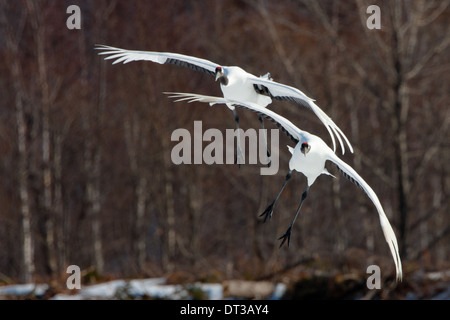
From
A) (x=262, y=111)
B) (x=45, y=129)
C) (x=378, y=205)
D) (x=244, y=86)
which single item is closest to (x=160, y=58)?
(x=244, y=86)

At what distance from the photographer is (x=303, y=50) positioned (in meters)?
16.0

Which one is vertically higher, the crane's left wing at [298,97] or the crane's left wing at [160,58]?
the crane's left wing at [160,58]

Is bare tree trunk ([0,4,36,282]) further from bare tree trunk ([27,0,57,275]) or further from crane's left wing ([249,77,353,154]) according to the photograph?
crane's left wing ([249,77,353,154])

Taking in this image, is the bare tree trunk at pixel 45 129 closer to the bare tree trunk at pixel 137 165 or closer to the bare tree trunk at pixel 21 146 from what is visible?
the bare tree trunk at pixel 21 146

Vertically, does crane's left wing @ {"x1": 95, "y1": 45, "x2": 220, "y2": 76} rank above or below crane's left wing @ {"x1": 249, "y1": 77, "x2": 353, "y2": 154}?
above

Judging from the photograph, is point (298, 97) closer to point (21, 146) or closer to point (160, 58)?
point (160, 58)

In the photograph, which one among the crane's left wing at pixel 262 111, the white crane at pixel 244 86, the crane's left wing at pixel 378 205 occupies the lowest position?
the crane's left wing at pixel 378 205

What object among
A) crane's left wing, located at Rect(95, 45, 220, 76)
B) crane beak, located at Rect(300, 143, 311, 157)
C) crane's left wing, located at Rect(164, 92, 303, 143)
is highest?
crane's left wing, located at Rect(95, 45, 220, 76)

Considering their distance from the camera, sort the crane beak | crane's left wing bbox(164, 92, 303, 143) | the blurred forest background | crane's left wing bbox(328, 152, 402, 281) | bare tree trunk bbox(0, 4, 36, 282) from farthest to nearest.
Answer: the blurred forest background → bare tree trunk bbox(0, 4, 36, 282) → crane's left wing bbox(164, 92, 303, 143) → the crane beak → crane's left wing bbox(328, 152, 402, 281)

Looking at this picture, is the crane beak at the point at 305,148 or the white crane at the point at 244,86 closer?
the crane beak at the point at 305,148

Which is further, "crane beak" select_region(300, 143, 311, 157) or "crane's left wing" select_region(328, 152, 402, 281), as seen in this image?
"crane beak" select_region(300, 143, 311, 157)

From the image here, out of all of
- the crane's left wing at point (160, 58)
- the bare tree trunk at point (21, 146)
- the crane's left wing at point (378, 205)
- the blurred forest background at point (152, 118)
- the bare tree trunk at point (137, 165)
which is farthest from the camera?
the bare tree trunk at point (137, 165)

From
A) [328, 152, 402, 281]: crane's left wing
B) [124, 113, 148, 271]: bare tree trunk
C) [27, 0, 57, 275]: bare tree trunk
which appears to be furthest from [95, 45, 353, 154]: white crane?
[124, 113, 148, 271]: bare tree trunk

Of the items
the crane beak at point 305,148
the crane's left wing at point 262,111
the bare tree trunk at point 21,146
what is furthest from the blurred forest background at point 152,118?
the crane beak at point 305,148
